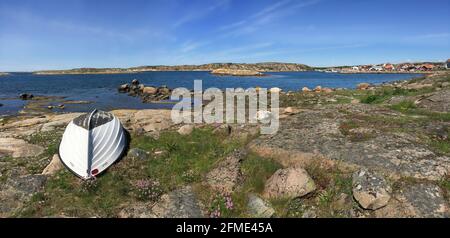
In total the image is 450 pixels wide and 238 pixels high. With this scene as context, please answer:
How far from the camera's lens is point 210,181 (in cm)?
1028

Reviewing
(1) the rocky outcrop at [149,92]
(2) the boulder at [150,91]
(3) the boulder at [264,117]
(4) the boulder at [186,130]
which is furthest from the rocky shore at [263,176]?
(2) the boulder at [150,91]

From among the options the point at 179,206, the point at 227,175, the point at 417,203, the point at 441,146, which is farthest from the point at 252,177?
the point at 441,146

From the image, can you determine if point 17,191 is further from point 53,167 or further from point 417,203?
point 417,203

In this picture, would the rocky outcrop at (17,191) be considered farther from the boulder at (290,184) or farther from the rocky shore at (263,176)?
the boulder at (290,184)

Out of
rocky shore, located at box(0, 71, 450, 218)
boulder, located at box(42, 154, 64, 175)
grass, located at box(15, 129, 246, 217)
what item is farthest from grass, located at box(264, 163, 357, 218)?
boulder, located at box(42, 154, 64, 175)

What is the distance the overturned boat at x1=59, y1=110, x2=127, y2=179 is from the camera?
10.9 metres

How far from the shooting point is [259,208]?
28.6 feet

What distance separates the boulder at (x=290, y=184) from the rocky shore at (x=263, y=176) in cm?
3

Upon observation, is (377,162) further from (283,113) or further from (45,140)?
(45,140)

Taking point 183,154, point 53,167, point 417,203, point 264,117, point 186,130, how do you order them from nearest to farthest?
point 417,203 → point 53,167 → point 183,154 → point 186,130 → point 264,117

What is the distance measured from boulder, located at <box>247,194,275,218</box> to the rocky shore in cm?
3

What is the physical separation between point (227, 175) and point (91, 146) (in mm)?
5335

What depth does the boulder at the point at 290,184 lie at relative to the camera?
350 inches

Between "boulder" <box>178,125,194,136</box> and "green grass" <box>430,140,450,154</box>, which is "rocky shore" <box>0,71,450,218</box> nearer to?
"green grass" <box>430,140,450,154</box>
